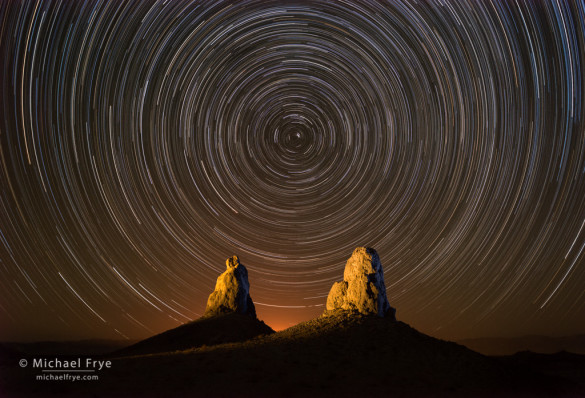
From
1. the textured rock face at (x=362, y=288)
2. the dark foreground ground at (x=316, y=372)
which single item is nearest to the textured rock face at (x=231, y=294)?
the textured rock face at (x=362, y=288)

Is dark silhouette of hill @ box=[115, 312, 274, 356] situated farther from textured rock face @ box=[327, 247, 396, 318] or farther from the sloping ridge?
textured rock face @ box=[327, 247, 396, 318]

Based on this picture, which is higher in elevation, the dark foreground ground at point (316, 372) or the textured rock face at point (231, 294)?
the textured rock face at point (231, 294)

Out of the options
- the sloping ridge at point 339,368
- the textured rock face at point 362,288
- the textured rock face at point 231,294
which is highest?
the textured rock face at point 231,294

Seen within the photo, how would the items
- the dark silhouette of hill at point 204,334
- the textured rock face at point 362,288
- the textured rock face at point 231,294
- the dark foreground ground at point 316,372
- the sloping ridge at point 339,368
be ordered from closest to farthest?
1. the dark foreground ground at point 316,372
2. the sloping ridge at point 339,368
3. the textured rock face at point 362,288
4. the dark silhouette of hill at point 204,334
5. the textured rock face at point 231,294

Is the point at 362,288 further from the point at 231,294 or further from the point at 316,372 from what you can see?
the point at 231,294

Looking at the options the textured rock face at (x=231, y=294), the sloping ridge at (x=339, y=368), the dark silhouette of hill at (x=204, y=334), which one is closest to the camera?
the sloping ridge at (x=339, y=368)

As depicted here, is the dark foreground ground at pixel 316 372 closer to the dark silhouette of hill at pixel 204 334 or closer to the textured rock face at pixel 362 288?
the textured rock face at pixel 362 288

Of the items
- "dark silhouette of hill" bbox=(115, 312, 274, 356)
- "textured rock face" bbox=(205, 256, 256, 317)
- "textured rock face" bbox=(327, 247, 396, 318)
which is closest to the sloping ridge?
"textured rock face" bbox=(327, 247, 396, 318)
